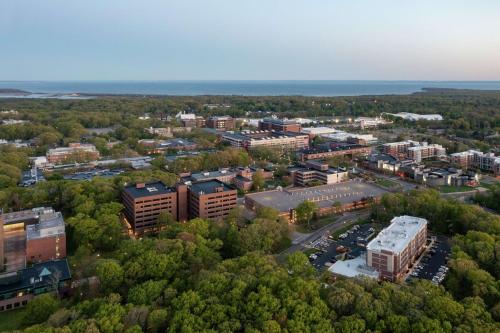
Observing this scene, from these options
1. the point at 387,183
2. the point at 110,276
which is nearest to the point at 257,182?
the point at 387,183

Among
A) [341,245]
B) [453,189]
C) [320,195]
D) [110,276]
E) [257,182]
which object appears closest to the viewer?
[110,276]

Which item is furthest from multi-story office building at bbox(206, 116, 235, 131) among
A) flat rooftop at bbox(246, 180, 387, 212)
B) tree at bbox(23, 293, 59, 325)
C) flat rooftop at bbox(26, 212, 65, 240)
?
tree at bbox(23, 293, 59, 325)

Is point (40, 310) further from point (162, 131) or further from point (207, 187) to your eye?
point (162, 131)

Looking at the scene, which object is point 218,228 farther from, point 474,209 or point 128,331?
point 474,209

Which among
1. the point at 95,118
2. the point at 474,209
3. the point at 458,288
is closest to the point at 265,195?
the point at 474,209

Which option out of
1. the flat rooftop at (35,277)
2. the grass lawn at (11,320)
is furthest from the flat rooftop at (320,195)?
the grass lawn at (11,320)

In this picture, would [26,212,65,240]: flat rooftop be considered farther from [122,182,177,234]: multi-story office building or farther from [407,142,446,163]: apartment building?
[407,142,446,163]: apartment building
